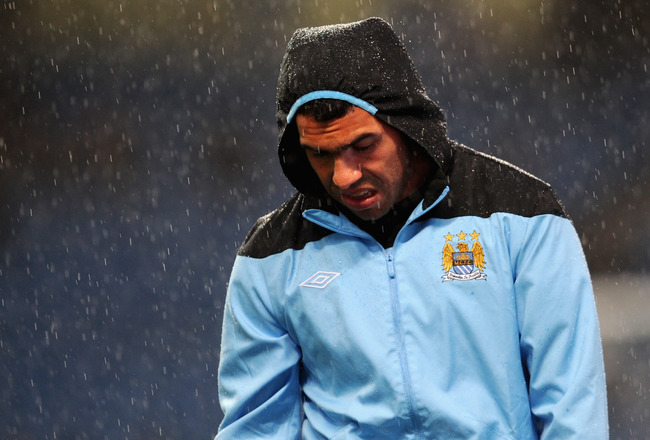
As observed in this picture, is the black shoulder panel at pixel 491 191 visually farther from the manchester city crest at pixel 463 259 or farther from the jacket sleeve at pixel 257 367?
the jacket sleeve at pixel 257 367

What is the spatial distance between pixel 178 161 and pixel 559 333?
314 centimetres

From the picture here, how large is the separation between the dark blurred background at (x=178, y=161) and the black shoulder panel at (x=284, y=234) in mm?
2444

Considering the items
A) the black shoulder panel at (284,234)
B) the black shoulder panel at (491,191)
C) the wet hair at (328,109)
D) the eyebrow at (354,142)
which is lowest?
the black shoulder panel at (284,234)

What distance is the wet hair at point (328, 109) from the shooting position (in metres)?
1.91

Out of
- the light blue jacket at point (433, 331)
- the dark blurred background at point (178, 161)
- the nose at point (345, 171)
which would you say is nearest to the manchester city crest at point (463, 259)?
the light blue jacket at point (433, 331)

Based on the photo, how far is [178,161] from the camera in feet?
15.4

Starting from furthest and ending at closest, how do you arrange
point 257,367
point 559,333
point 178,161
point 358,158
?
point 178,161
point 257,367
point 358,158
point 559,333

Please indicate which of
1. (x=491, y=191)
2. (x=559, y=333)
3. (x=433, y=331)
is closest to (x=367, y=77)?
(x=491, y=191)

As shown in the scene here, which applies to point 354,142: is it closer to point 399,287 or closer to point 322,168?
point 322,168

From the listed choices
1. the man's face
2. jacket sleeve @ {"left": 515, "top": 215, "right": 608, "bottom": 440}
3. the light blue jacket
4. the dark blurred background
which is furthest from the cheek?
the dark blurred background

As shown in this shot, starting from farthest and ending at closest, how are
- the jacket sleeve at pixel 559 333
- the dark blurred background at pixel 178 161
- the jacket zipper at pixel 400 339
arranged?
1. the dark blurred background at pixel 178 161
2. the jacket zipper at pixel 400 339
3. the jacket sleeve at pixel 559 333

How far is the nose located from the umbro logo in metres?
0.21

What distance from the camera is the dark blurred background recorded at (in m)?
4.62

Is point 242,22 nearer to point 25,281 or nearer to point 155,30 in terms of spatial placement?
point 155,30
